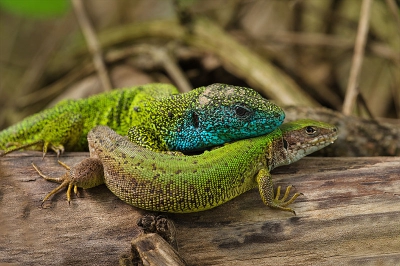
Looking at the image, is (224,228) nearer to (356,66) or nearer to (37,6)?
(356,66)

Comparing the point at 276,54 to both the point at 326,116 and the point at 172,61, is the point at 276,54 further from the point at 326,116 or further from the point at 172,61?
the point at 326,116

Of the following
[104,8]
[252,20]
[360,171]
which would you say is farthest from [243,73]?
[104,8]

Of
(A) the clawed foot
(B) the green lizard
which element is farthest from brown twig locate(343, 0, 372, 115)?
(A) the clawed foot

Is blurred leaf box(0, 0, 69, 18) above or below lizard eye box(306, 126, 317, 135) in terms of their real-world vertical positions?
above

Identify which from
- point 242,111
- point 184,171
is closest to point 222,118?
point 242,111

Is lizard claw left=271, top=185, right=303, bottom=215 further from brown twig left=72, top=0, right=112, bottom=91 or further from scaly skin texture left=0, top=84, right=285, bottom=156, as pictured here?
brown twig left=72, top=0, right=112, bottom=91

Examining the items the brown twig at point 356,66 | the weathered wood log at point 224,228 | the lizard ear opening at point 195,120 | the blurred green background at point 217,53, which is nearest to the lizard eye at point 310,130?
the weathered wood log at point 224,228
